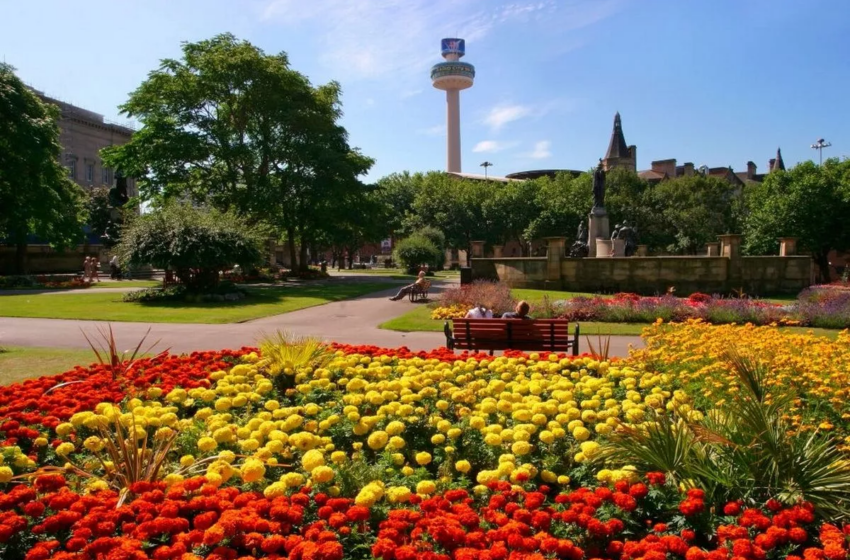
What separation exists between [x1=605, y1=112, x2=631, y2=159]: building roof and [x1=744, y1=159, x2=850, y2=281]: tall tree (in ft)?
Result: 190

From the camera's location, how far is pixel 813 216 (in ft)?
129

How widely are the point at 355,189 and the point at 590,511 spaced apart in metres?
33.5

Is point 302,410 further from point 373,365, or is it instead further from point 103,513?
point 103,513

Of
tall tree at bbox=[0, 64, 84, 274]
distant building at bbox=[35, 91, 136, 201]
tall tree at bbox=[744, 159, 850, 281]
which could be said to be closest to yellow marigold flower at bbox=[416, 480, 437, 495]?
tall tree at bbox=[0, 64, 84, 274]

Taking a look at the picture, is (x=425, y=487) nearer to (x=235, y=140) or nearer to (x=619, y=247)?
(x=619, y=247)

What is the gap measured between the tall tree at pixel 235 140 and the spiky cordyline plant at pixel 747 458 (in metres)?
30.1

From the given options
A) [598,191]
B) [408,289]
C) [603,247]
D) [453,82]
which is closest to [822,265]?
[598,191]

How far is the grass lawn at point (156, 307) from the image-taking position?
16.7 meters

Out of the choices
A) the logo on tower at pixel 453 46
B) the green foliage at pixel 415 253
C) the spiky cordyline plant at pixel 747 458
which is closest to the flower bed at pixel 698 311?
the spiky cordyline plant at pixel 747 458

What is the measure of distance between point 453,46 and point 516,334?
11801 centimetres

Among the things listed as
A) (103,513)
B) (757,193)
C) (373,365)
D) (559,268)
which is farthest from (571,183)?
(103,513)

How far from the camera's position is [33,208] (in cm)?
3197

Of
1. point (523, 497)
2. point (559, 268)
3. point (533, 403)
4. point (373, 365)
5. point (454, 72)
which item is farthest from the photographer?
point (454, 72)

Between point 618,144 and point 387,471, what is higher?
point 618,144
